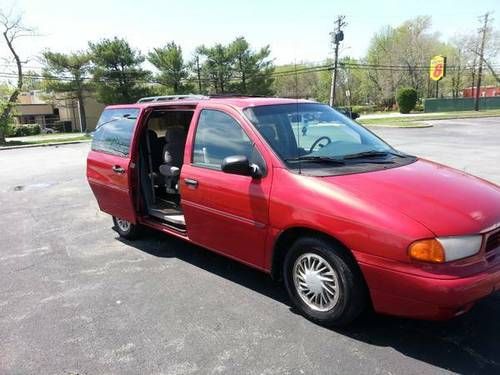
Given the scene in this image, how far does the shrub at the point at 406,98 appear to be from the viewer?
49312mm

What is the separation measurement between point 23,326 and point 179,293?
1329mm

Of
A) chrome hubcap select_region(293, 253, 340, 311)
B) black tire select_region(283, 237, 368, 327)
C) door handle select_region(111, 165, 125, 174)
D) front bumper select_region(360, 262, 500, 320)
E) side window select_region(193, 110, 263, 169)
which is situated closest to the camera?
front bumper select_region(360, 262, 500, 320)

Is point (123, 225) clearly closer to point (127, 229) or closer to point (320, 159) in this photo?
point (127, 229)

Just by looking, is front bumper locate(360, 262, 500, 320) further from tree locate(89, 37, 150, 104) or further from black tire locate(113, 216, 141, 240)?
tree locate(89, 37, 150, 104)

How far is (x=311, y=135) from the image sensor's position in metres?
4.33

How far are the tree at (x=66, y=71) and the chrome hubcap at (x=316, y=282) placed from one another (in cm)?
5663

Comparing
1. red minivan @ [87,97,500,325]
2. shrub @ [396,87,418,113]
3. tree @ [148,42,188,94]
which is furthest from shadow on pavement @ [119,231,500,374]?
tree @ [148,42,188,94]

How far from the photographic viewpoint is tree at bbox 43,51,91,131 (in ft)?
176

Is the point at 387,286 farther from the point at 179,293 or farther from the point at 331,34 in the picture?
the point at 331,34

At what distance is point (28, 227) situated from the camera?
23.6 ft

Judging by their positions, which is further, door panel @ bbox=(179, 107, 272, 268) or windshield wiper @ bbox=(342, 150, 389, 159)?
windshield wiper @ bbox=(342, 150, 389, 159)

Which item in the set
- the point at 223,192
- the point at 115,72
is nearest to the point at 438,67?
the point at 115,72

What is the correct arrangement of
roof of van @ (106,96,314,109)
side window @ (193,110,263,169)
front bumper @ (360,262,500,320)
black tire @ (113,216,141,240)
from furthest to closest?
black tire @ (113,216,141,240) < roof of van @ (106,96,314,109) < side window @ (193,110,263,169) < front bumper @ (360,262,500,320)

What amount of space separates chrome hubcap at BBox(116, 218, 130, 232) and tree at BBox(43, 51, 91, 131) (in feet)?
176
